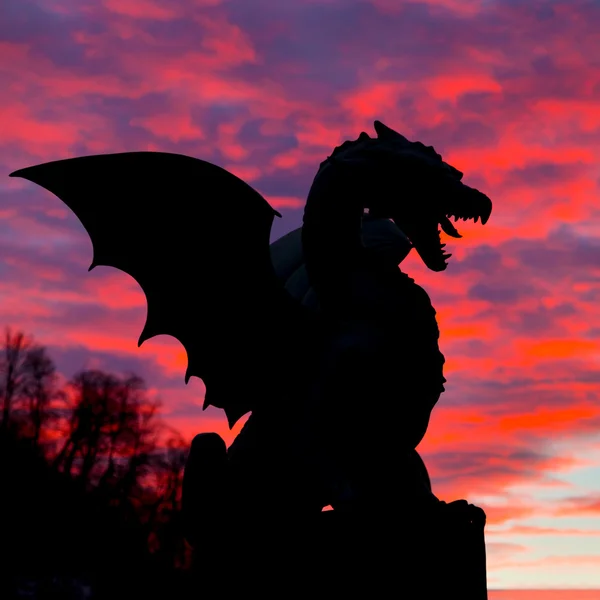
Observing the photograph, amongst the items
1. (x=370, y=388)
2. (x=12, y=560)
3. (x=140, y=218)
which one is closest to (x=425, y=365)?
(x=370, y=388)

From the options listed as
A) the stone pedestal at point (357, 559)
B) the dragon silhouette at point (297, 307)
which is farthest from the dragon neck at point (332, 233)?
the stone pedestal at point (357, 559)

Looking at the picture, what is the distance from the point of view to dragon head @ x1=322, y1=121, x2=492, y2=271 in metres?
5.85

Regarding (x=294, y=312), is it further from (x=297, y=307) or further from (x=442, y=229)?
(x=442, y=229)

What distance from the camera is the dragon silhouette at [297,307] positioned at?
18.3ft

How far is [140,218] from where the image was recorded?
6.18 meters

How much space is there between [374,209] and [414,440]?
1267 mm

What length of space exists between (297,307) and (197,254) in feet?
2.17

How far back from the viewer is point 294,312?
5957 millimetres

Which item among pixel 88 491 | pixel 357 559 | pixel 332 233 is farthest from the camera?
pixel 88 491

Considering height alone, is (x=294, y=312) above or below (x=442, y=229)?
below

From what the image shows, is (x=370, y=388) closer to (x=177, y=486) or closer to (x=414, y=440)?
(x=414, y=440)

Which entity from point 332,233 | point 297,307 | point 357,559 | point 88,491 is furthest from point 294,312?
point 88,491

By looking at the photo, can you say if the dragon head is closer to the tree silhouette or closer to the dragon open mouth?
the dragon open mouth

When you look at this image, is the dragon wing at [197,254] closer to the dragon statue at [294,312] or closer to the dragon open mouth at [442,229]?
the dragon statue at [294,312]
